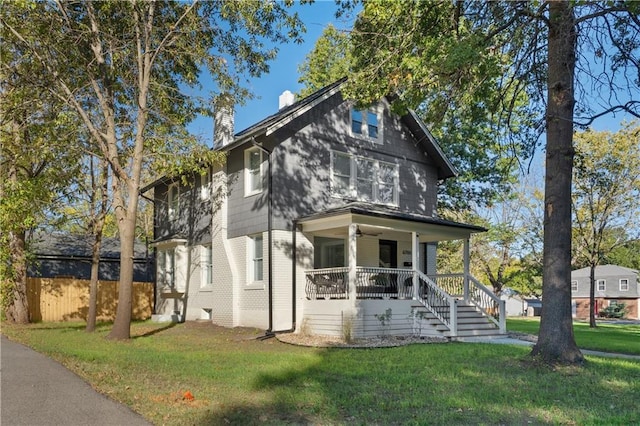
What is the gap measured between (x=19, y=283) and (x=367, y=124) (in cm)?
1341

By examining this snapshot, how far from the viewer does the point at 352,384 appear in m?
7.45

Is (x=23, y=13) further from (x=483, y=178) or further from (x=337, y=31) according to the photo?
(x=483, y=178)

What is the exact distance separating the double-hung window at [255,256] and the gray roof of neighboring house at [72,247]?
1006 cm

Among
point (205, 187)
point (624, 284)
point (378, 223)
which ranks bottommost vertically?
point (624, 284)

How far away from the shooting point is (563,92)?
948cm

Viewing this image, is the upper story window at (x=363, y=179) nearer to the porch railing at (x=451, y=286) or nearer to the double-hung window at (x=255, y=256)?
the double-hung window at (x=255, y=256)

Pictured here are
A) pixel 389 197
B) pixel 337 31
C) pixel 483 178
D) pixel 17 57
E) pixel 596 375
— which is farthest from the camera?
pixel 483 178

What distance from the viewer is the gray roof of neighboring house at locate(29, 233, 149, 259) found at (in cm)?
2434

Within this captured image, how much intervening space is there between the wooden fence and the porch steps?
42.4ft

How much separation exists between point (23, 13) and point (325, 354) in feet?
36.8

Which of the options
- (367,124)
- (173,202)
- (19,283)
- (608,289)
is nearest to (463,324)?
(367,124)

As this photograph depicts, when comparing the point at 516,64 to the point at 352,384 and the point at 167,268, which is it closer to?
the point at 352,384

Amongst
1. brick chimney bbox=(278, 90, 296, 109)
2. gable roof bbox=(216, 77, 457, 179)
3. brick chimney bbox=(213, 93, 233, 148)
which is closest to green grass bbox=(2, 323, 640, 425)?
gable roof bbox=(216, 77, 457, 179)

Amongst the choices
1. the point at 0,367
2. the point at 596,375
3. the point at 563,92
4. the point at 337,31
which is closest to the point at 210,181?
the point at 337,31
